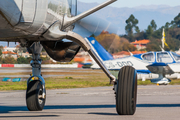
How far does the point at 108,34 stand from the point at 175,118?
282 cm

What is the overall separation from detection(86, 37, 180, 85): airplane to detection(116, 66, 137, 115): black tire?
2085 centimetres

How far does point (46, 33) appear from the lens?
673 centimetres

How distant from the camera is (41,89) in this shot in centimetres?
977

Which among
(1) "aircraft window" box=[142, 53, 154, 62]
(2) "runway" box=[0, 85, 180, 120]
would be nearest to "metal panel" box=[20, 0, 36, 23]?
(2) "runway" box=[0, 85, 180, 120]

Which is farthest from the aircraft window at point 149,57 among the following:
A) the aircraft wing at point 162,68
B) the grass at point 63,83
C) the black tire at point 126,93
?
the black tire at point 126,93

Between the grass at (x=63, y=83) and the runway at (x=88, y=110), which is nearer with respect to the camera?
the runway at (x=88, y=110)

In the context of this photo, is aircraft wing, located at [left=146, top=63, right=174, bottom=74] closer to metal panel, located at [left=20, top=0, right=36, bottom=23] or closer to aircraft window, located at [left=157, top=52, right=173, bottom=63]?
aircraft window, located at [left=157, top=52, right=173, bottom=63]

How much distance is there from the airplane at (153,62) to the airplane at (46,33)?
19.8 meters

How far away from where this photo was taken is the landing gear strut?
959 centimetres

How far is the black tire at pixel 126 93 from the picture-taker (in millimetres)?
7684

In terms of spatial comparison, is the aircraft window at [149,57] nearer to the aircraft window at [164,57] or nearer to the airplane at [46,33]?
the aircraft window at [164,57]

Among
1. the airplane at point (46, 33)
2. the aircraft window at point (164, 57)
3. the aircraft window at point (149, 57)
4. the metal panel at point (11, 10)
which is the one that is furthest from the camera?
the aircraft window at point (149, 57)

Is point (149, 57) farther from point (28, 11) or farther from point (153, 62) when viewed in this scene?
point (28, 11)

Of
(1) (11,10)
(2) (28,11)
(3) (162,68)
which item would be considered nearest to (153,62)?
(3) (162,68)
